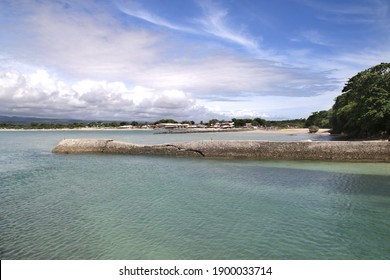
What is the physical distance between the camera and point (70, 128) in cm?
19450

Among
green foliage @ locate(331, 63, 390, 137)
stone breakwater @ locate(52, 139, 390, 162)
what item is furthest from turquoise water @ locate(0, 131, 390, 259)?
green foliage @ locate(331, 63, 390, 137)

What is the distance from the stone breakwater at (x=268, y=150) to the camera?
23.6 meters

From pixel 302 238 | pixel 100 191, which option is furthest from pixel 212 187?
pixel 302 238

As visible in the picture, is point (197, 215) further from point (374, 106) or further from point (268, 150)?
point (374, 106)

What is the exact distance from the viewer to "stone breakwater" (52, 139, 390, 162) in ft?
77.5

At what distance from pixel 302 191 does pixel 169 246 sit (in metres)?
8.24

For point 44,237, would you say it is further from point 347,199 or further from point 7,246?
point 347,199

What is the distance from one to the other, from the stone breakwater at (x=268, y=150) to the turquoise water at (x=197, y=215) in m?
4.74

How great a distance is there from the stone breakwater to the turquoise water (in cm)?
474

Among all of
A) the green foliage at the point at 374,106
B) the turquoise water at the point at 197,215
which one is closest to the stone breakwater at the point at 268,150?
the turquoise water at the point at 197,215

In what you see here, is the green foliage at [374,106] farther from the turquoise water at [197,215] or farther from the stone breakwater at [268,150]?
the turquoise water at [197,215]

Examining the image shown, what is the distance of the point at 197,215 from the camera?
10477 millimetres

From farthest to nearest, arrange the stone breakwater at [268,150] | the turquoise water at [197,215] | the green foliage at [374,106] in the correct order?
the green foliage at [374,106]
the stone breakwater at [268,150]
the turquoise water at [197,215]

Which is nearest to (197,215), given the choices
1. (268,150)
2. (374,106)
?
(268,150)
